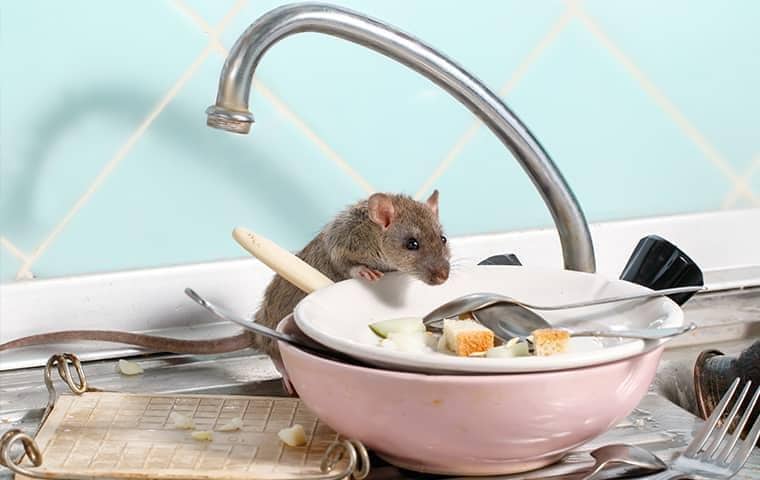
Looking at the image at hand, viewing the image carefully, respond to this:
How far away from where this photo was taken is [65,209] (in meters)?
1.29

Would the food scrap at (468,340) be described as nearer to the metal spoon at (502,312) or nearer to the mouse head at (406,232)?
the metal spoon at (502,312)

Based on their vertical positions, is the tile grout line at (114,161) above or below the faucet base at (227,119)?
below

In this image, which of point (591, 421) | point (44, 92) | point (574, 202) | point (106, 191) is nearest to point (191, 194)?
point (106, 191)

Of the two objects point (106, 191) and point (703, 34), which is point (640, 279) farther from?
point (106, 191)

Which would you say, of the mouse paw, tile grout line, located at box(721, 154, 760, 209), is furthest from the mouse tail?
tile grout line, located at box(721, 154, 760, 209)

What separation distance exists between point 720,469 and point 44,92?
787 millimetres

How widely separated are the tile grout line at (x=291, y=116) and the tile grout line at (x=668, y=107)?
34 cm

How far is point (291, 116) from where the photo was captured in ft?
4.41

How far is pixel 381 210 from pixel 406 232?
35 mm

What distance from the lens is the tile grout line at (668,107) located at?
1452mm

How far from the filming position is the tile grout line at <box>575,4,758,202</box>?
4.76ft

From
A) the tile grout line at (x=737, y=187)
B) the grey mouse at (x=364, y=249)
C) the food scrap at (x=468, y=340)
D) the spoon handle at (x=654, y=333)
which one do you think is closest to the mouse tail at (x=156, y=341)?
the grey mouse at (x=364, y=249)

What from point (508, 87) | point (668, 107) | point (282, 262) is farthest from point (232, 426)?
point (668, 107)

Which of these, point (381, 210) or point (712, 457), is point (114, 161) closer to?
point (381, 210)
